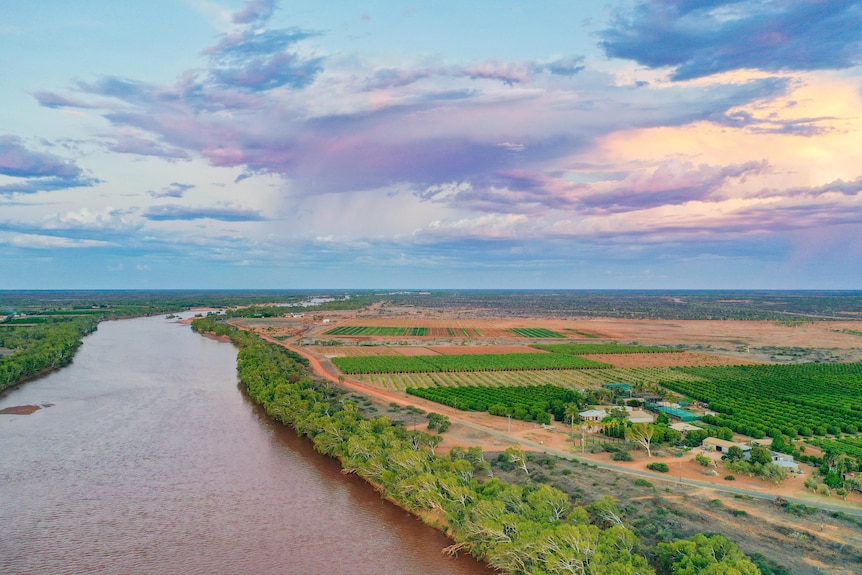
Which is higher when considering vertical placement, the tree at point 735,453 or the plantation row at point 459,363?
the plantation row at point 459,363

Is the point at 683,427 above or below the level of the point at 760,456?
below

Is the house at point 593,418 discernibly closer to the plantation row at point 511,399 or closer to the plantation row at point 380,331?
the plantation row at point 511,399

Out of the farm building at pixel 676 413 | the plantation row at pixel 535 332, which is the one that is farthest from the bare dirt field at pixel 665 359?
the plantation row at pixel 535 332

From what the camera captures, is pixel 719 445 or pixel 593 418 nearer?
pixel 719 445

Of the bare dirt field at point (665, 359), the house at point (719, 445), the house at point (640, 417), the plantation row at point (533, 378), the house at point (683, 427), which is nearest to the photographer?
the house at point (719, 445)

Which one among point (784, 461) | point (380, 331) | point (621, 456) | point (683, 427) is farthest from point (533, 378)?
point (380, 331)

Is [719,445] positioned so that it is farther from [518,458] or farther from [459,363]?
[459,363]

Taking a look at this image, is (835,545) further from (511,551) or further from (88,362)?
(88,362)
